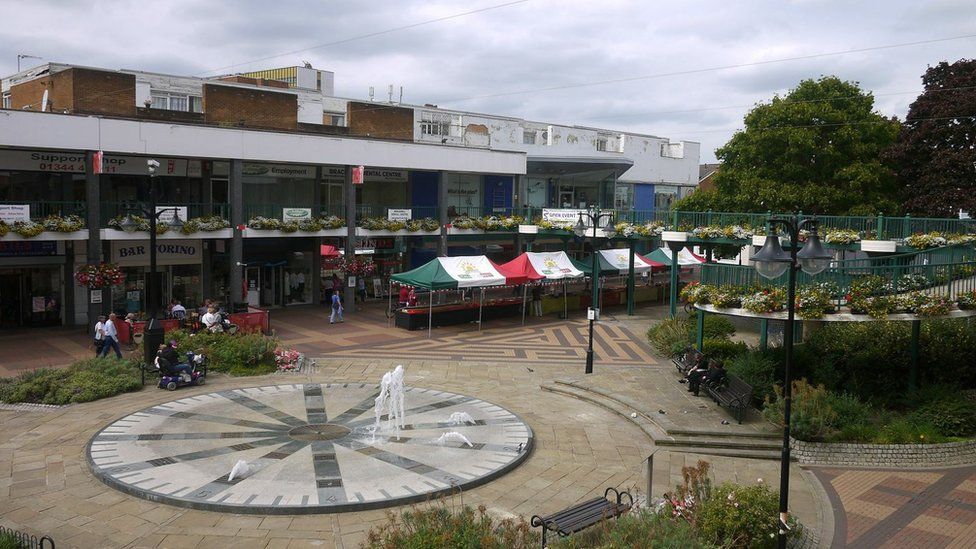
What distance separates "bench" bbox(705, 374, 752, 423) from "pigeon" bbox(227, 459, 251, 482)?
10.8 metres

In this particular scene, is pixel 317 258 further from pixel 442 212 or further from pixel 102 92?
pixel 102 92

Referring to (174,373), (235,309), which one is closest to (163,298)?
(235,309)

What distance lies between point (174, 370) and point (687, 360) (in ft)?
47.2

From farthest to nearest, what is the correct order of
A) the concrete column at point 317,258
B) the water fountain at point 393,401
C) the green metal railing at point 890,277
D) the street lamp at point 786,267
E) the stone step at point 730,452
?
the concrete column at point 317,258 → the green metal railing at point 890,277 → the water fountain at point 393,401 → the stone step at point 730,452 → the street lamp at point 786,267

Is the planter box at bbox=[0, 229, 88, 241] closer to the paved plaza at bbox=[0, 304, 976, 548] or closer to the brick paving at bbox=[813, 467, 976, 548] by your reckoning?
the paved plaza at bbox=[0, 304, 976, 548]

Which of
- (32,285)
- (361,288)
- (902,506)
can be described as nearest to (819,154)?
(361,288)

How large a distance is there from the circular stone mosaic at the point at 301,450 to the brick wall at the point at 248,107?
18467 mm

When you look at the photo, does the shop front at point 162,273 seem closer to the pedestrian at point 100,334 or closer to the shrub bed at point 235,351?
the pedestrian at point 100,334

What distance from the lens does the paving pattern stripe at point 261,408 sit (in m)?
17.2

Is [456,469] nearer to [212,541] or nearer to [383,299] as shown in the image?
[212,541]

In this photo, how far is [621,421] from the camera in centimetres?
1842

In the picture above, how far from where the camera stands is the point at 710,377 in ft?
63.5

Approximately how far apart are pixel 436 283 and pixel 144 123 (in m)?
12.7

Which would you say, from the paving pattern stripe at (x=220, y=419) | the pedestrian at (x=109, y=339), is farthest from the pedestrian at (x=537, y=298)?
the paving pattern stripe at (x=220, y=419)
